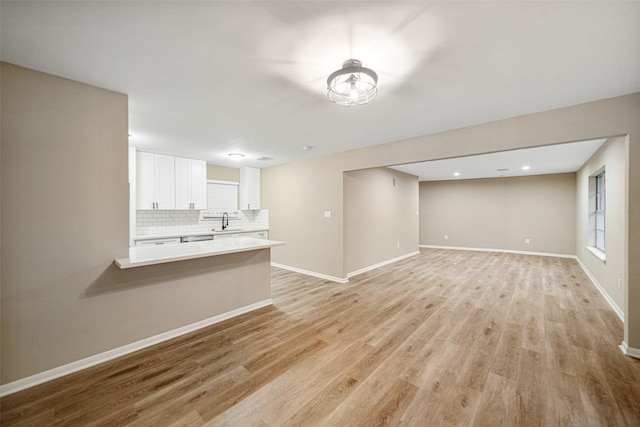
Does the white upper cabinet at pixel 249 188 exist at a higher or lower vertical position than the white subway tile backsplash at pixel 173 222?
higher

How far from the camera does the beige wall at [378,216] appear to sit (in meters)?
5.11

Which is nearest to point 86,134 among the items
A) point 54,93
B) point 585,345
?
point 54,93

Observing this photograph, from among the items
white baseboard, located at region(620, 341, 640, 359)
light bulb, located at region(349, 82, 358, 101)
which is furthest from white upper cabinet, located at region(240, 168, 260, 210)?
white baseboard, located at region(620, 341, 640, 359)

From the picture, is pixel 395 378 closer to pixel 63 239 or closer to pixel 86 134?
pixel 63 239

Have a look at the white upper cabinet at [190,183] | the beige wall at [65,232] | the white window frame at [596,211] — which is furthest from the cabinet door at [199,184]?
the white window frame at [596,211]

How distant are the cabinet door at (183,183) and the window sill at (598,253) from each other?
7.44m

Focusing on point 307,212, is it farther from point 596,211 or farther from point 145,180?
point 596,211

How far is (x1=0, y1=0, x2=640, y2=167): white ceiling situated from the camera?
1371mm

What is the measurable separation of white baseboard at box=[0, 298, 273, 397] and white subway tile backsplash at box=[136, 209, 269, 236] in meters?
2.90

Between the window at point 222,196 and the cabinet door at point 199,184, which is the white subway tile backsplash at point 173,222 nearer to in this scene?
the window at point 222,196

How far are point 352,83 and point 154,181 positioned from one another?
14.3ft

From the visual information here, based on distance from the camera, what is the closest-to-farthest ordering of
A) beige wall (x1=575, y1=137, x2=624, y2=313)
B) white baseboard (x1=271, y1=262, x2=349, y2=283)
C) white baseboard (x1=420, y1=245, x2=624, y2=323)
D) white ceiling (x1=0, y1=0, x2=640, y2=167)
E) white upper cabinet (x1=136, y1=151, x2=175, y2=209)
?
white ceiling (x1=0, y1=0, x2=640, y2=167)
beige wall (x1=575, y1=137, x2=624, y2=313)
white baseboard (x1=420, y1=245, x2=624, y2=323)
white upper cabinet (x1=136, y1=151, x2=175, y2=209)
white baseboard (x1=271, y1=262, x2=349, y2=283)

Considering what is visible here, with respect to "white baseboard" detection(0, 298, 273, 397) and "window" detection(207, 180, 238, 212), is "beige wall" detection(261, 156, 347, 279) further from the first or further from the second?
"white baseboard" detection(0, 298, 273, 397)

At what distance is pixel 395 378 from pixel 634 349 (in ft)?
7.80
